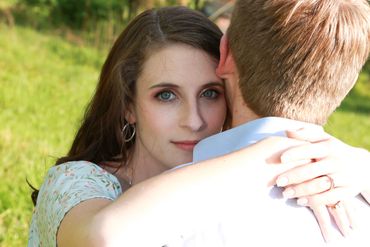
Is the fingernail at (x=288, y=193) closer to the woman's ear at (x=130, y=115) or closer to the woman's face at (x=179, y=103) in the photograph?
the woman's face at (x=179, y=103)

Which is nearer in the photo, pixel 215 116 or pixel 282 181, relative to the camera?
pixel 282 181

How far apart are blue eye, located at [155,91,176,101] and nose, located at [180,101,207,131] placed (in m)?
0.07

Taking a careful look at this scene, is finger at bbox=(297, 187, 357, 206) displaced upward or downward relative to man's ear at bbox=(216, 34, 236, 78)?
downward

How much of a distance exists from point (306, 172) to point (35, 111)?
6.29 metres

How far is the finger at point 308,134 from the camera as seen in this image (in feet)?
6.77

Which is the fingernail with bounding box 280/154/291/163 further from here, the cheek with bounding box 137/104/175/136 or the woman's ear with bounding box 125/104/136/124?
the woman's ear with bounding box 125/104/136/124

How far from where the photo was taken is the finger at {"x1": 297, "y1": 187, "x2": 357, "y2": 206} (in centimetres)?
199

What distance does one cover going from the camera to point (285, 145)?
6.72ft

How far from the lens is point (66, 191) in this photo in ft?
8.00

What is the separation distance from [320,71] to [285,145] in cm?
25

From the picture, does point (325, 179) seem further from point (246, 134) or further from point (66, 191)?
point (66, 191)

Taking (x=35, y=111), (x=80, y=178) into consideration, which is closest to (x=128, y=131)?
(x=80, y=178)

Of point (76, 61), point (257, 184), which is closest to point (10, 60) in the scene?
point (76, 61)

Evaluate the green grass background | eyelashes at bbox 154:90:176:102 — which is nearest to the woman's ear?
eyelashes at bbox 154:90:176:102
